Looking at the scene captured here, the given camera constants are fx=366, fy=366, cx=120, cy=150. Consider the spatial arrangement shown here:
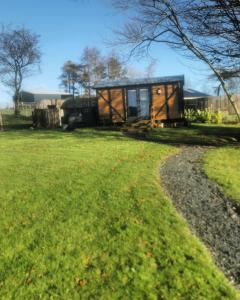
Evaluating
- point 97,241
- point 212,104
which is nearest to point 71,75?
point 212,104

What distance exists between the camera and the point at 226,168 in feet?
35.7

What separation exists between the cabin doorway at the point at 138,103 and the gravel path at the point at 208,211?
42.7 ft

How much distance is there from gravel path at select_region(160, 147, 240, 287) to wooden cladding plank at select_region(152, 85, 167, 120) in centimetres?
1253

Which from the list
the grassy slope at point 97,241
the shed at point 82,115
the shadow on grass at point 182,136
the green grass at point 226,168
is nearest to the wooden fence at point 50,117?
the shed at point 82,115

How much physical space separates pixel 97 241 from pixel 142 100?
62.4ft

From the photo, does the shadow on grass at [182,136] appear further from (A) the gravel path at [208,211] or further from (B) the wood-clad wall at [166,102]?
(A) the gravel path at [208,211]

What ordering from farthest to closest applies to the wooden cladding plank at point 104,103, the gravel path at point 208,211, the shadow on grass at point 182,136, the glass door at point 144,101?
1. the wooden cladding plank at point 104,103
2. the glass door at point 144,101
3. the shadow on grass at point 182,136
4. the gravel path at point 208,211

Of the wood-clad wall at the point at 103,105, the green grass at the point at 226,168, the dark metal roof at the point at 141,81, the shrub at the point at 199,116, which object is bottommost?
the green grass at the point at 226,168

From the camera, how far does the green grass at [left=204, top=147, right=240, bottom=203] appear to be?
8562 millimetres

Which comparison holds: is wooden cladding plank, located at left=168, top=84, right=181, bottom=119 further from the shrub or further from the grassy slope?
the grassy slope

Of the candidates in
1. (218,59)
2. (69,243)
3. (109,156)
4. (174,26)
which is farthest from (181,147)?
(69,243)

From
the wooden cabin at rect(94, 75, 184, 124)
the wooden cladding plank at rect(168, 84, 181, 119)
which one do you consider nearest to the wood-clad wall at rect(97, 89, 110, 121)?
the wooden cabin at rect(94, 75, 184, 124)

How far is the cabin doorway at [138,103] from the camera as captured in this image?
23891mm

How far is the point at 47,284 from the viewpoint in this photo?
454cm
